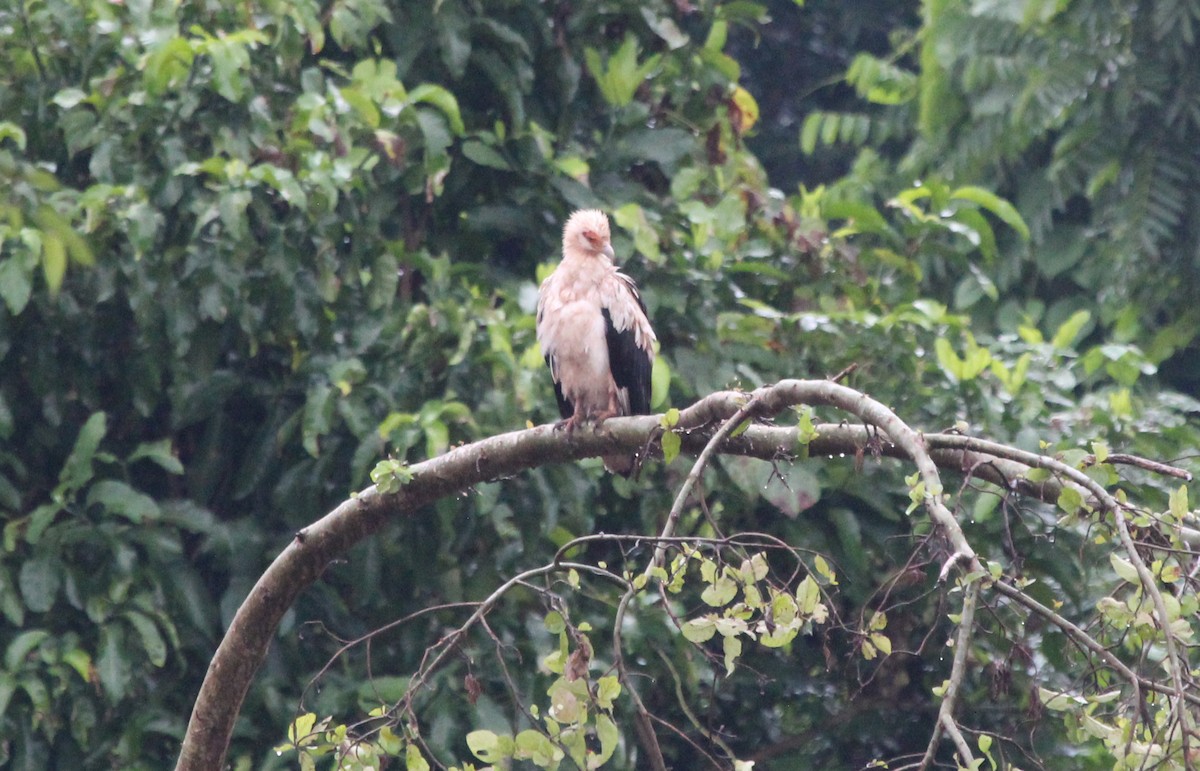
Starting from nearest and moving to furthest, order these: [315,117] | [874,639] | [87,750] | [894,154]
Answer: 1. [874,639]
2. [87,750]
3. [315,117]
4. [894,154]

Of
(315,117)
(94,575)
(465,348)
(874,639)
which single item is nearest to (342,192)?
(315,117)

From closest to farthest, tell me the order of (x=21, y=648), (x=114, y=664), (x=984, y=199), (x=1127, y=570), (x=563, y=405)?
1. (x=1127, y=570)
2. (x=21, y=648)
3. (x=114, y=664)
4. (x=563, y=405)
5. (x=984, y=199)

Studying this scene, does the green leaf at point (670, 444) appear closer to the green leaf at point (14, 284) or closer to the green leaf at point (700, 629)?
the green leaf at point (700, 629)

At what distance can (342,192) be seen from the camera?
542 centimetres

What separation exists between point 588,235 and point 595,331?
0.37 metres

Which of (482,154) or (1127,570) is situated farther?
(482,154)

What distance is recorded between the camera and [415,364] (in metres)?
5.32

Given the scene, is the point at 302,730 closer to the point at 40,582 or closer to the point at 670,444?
the point at 670,444

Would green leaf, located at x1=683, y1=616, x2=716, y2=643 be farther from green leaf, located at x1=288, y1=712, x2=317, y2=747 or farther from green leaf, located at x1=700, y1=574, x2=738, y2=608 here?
green leaf, located at x1=288, y1=712, x2=317, y2=747

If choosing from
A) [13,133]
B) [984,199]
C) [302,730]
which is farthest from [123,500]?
[984,199]

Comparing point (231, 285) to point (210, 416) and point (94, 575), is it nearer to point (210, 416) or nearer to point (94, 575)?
point (210, 416)

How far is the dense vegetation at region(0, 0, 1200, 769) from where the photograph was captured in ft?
16.2

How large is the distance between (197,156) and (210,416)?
94 cm

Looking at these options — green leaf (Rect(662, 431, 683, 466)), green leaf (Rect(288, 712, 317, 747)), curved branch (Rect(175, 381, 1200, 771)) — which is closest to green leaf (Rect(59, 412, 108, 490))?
curved branch (Rect(175, 381, 1200, 771))
